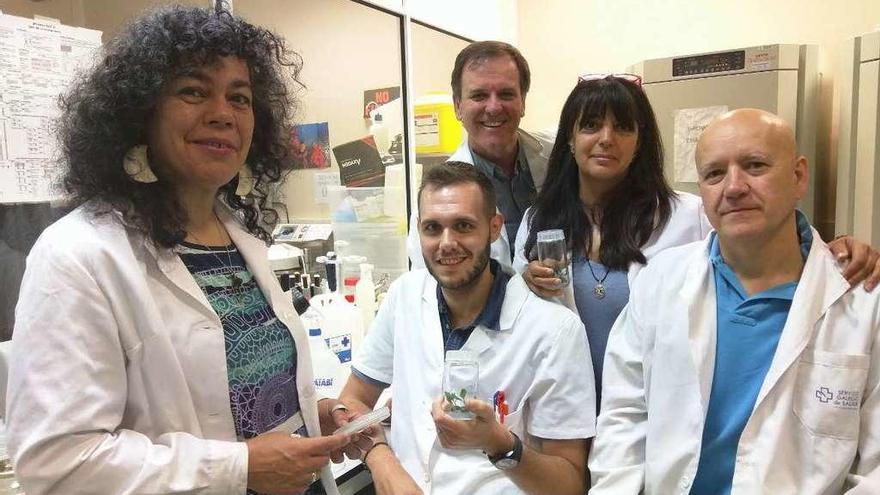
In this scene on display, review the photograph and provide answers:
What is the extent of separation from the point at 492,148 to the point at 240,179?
3.30ft

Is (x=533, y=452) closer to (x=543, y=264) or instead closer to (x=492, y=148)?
(x=543, y=264)

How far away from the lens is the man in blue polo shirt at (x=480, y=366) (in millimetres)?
1324

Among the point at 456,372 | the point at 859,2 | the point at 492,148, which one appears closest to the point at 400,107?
the point at 492,148

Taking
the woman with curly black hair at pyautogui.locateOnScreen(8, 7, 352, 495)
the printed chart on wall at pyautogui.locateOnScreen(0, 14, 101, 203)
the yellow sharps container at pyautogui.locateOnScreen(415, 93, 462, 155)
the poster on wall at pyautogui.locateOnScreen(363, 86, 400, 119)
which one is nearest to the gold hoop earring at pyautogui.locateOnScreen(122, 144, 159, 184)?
the woman with curly black hair at pyautogui.locateOnScreen(8, 7, 352, 495)

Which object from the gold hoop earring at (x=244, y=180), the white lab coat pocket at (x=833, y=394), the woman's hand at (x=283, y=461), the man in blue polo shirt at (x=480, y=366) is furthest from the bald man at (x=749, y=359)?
the gold hoop earring at (x=244, y=180)

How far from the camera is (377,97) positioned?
2609 millimetres

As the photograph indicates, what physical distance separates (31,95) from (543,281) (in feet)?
4.06

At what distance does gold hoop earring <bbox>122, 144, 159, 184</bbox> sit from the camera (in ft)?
3.20

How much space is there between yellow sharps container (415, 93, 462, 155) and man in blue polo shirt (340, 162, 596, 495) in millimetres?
1213

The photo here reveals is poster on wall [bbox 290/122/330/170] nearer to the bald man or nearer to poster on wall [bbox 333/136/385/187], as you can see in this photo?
poster on wall [bbox 333/136/385/187]

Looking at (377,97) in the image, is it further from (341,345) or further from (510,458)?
(510,458)

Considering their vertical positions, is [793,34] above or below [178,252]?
above

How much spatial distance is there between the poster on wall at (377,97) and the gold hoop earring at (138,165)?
1.65m

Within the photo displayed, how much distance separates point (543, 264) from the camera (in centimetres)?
152
